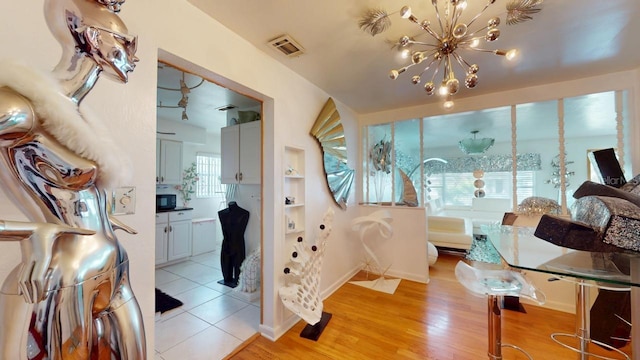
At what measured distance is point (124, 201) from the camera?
111 centimetres

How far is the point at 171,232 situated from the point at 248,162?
2069 millimetres

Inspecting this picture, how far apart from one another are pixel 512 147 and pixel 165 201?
506cm

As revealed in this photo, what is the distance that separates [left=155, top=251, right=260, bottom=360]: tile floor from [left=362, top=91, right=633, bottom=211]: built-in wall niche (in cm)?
229

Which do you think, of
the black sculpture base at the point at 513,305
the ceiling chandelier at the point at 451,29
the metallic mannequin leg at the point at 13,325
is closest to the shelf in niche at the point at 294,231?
the ceiling chandelier at the point at 451,29

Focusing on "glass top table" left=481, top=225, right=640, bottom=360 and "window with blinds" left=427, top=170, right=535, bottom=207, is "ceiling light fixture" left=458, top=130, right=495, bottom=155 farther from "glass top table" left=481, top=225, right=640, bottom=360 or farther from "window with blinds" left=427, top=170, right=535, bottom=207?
"glass top table" left=481, top=225, right=640, bottom=360

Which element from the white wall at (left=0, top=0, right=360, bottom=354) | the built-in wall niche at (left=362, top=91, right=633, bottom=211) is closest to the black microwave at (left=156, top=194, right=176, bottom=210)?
the white wall at (left=0, top=0, right=360, bottom=354)

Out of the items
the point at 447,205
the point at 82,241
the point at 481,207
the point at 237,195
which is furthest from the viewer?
the point at 447,205

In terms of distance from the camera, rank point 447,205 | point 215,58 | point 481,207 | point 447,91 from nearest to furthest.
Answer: point 447,91, point 215,58, point 481,207, point 447,205

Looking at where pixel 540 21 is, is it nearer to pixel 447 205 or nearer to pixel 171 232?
pixel 171 232

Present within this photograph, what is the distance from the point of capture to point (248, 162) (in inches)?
112

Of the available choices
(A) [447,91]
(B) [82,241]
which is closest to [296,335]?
(B) [82,241]

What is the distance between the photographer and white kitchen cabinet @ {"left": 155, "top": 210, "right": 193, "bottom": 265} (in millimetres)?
3568

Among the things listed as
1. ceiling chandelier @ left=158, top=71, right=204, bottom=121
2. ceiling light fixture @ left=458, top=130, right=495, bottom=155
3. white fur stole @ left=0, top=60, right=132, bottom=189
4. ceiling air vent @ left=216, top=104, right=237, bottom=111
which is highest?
ceiling air vent @ left=216, top=104, right=237, bottom=111

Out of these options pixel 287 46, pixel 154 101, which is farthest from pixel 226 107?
pixel 154 101
